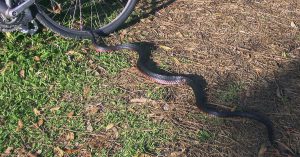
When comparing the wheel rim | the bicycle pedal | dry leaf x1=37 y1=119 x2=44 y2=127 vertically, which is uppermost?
the bicycle pedal

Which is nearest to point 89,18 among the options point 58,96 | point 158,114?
point 58,96

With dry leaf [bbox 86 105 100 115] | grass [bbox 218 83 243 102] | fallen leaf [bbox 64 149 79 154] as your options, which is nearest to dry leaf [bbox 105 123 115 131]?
dry leaf [bbox 86 105 100 115]

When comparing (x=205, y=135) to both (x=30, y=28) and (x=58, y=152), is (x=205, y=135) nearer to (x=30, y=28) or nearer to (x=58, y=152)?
(x=58, y=152)

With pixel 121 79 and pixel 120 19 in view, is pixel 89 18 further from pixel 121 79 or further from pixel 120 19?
pixel 121 79

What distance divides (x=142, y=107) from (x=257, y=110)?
110 centimetres

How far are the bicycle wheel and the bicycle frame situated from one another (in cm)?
42

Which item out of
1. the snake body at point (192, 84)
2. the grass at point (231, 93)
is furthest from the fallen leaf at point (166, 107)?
the grass at point (231, 93)

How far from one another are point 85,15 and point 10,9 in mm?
1289

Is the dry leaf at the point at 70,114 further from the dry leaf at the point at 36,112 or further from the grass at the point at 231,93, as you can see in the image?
the grass at the point at 231,93

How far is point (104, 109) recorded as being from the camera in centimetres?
469

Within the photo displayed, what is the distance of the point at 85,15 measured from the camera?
19.9 feet

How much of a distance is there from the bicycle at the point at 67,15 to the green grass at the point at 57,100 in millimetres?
216

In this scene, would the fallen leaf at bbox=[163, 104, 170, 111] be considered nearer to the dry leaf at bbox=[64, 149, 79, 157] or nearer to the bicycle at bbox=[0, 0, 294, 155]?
the bicycle at bbox=[0, 0, 294, 155]

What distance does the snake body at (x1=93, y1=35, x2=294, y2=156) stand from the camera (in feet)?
14.1
